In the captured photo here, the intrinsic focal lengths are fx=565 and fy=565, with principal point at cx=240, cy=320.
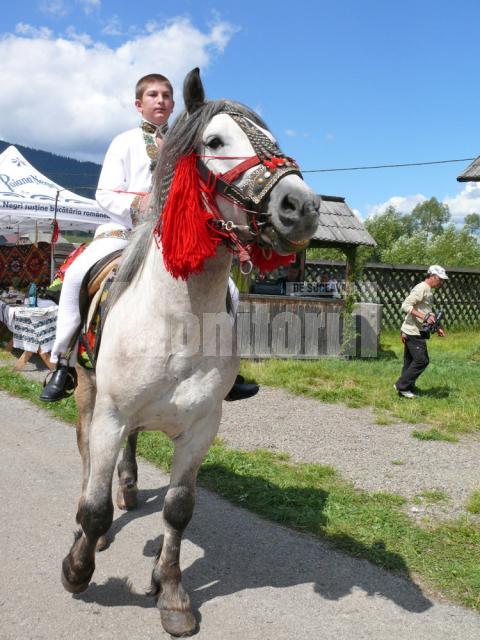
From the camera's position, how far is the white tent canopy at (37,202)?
11.8 m

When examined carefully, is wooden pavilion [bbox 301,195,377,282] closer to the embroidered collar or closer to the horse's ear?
the embroidered collar

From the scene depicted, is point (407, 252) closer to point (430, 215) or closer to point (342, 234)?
point (342, 234)

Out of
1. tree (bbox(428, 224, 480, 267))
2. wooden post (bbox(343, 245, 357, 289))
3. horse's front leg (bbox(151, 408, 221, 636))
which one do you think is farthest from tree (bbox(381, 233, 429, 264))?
horse's front leg (bbox(151, 408, 221, 636))

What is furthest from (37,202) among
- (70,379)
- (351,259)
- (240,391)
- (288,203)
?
(288,203)

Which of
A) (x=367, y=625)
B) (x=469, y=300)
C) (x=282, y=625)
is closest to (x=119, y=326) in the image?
(x=282, y=625)

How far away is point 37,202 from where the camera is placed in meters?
11.9

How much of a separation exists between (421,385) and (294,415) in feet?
9.62

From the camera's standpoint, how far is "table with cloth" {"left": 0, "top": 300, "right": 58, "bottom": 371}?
10.0 m

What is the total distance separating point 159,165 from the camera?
2832mm

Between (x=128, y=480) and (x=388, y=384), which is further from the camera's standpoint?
(x=388, y=384)

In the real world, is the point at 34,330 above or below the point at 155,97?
below

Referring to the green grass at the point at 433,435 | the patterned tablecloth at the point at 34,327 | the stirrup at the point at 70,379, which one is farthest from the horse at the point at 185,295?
the patterned tablecloth at the point at 34,327

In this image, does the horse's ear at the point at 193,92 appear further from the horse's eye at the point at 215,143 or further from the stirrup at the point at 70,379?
the stirrup at the point at 70,379

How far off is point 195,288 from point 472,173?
10406 millimetres
